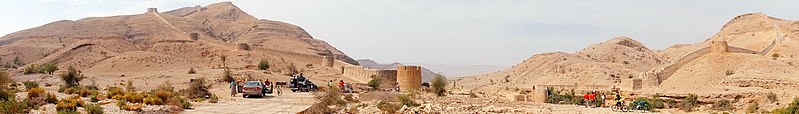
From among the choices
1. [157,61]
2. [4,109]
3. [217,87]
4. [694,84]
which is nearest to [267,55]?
[157,61]

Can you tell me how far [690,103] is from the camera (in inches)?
1096

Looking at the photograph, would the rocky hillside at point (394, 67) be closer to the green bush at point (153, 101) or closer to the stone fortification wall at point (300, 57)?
the stone fortification wall at point (300, 57)

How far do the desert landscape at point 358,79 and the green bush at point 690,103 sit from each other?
74 mm

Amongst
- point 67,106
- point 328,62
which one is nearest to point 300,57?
point 328,62

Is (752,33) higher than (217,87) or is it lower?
higher

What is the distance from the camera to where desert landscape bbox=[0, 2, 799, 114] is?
58.6 feet

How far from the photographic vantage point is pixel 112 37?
67.0m

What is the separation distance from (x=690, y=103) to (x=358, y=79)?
20.5 meters

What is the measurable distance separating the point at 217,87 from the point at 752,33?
52923 mm

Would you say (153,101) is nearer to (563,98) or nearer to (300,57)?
(563,98)

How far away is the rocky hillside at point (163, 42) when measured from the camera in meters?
49.3

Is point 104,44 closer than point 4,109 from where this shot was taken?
No

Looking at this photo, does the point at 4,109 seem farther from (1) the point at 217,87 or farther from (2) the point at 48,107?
(1) the point at 217,87

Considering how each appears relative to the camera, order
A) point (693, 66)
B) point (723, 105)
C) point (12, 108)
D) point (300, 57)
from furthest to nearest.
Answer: point (300, 57) → point (693, 66) → point (723, 105) → point (12, 108)
